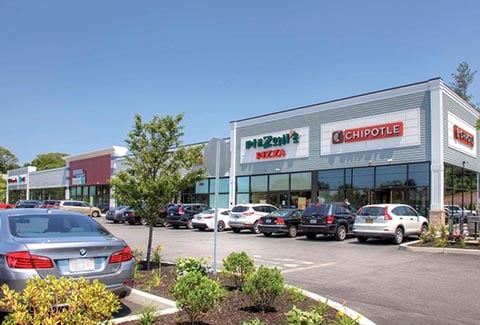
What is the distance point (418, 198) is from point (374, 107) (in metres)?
5.93

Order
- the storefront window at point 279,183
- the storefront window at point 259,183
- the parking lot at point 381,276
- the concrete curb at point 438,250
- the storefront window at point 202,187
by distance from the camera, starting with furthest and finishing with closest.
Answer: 1. the storefront window at point 202,187
2. the storefront window at point 259,183
3. the storefront window at point 279,183
4. the concrete curb at point 438,250
5. the parking lot at point 381,276

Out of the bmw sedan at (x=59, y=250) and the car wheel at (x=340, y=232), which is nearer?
the bmw sedan at (x=59, y=250)

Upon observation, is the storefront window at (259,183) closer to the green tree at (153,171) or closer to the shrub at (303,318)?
the green tree at (153,171)

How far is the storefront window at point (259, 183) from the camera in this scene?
3183cm

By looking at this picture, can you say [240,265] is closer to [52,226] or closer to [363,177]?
[52,226]

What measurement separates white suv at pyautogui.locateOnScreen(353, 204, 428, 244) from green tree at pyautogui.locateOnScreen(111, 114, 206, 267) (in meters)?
9.89

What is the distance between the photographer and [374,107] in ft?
84.1

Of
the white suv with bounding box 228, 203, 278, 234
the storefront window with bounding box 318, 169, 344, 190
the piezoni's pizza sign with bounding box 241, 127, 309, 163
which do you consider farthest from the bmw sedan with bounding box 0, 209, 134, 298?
the piezoni's pizza sign with bounding box 241, 127, 309, 163

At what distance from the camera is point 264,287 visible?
18.8 feet

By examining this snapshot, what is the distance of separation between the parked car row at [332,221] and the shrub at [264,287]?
12263 mm

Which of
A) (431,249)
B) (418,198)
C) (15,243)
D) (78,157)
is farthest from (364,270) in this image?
(78,157)

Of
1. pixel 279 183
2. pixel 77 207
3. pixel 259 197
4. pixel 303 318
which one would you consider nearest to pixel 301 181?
pixel 279 183

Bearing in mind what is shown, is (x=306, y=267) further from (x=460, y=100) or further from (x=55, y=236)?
(x=460, y=100)

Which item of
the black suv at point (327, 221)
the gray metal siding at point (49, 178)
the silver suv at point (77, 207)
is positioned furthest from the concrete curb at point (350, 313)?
the gray metal siding at point (49, 178)
